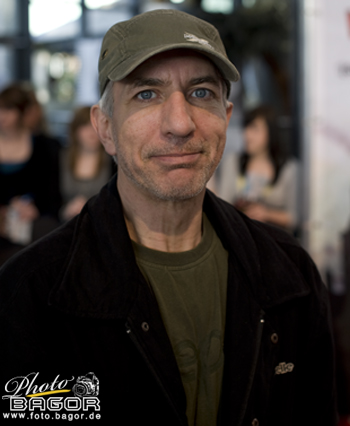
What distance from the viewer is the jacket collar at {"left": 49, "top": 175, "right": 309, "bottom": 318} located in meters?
1.21

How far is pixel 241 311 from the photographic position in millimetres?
1337

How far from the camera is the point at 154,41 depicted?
125 cm

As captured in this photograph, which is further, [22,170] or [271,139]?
[271,139]

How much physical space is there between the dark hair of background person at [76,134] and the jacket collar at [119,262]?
246cm

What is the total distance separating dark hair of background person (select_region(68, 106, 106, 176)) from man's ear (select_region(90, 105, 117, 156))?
235 cm

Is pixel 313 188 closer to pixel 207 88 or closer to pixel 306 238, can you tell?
pixel 306 238

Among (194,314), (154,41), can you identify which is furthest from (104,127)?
(194,314)

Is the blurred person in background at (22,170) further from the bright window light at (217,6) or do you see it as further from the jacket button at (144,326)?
the bright window light at (217,6)

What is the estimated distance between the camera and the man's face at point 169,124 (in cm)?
128

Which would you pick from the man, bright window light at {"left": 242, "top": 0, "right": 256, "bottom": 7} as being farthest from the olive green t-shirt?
bright window light at {"left": 242, "top": 0, "right": 256, "bottom": 7}

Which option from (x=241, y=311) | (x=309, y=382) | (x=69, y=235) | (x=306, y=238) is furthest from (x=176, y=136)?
(x=306, y=238)

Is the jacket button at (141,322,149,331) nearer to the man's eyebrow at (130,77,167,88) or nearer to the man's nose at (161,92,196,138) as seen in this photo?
the man's nose at (161,92,196,138)

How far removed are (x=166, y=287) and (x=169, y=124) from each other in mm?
406

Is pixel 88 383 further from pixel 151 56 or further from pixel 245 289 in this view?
pixel 151 56
